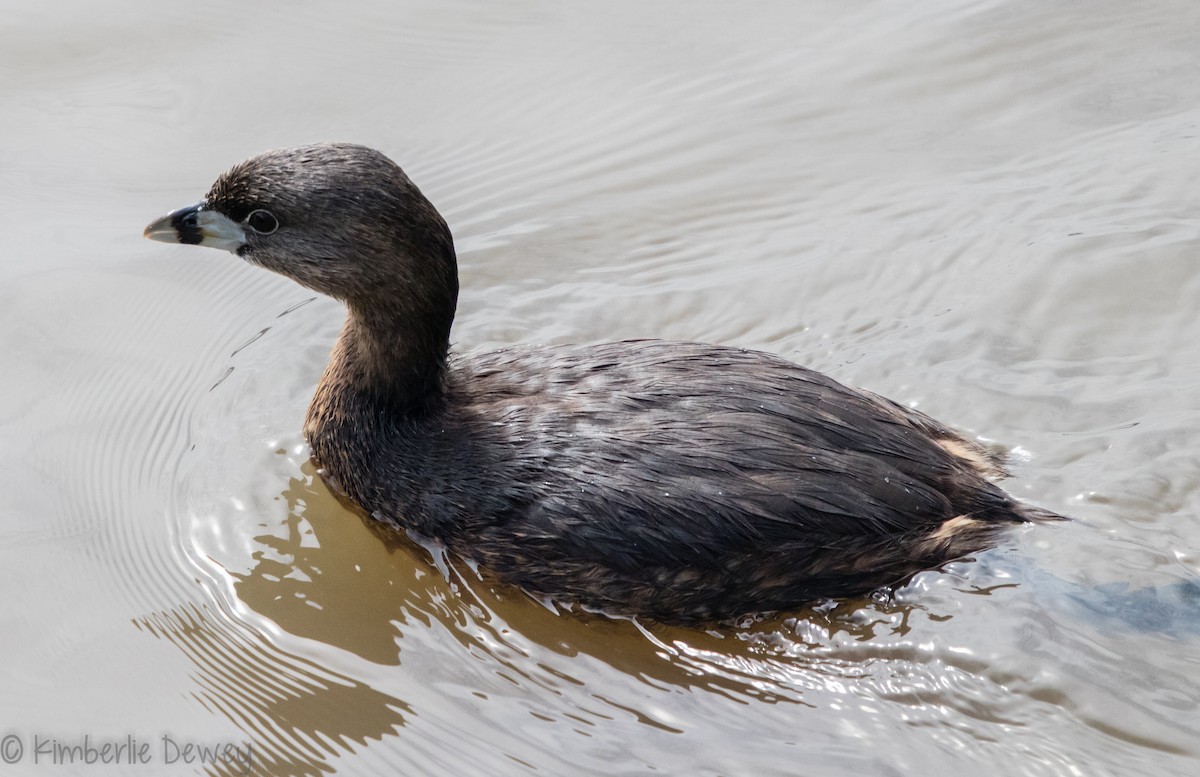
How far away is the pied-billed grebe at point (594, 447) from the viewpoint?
4930 mm

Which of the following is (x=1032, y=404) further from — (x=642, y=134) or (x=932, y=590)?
(x=642, y=134)

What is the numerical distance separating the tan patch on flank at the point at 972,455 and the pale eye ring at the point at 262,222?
9.06 feet

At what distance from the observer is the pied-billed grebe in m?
4.93

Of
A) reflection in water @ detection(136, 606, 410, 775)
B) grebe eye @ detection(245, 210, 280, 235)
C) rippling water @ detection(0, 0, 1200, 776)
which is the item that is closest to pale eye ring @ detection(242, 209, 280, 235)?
grebe eye @ detection(245, 210, 280, 235)

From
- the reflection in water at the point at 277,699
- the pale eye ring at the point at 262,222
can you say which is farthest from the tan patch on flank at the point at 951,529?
the pale eye ring at the point at 262,222

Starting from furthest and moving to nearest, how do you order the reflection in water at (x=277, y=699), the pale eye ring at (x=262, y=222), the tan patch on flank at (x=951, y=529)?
the pale eye ring at (x=262, y=222) → the tan patch on flank at (x=951, y=529) → the reflection in water at (x=277, y=699)

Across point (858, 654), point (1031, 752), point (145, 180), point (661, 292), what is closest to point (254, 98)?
point (145, 180)

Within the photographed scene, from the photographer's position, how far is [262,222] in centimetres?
555

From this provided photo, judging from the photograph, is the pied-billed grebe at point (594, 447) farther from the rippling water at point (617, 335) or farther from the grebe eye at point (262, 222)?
the rippling water at point (617, 335)

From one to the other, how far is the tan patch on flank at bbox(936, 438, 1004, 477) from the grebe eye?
A: 2.76 meters

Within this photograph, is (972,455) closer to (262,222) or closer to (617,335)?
(617,335)

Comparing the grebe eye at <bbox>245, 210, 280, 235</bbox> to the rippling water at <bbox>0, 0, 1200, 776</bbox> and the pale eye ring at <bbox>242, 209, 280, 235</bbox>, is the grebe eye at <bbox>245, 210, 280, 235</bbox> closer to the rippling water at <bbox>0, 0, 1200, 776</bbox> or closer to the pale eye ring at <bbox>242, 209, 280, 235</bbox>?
the pale eye ring at <bbox>242, 209, 280, 235</bbox>

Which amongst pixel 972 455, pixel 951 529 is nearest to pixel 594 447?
pixel 951 529

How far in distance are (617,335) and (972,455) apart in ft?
6.03
